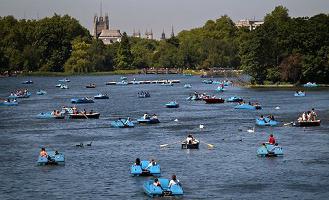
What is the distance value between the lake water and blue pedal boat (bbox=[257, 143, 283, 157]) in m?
0.76

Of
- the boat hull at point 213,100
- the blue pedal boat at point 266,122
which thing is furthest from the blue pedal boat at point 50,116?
the boat hull at point 213,100

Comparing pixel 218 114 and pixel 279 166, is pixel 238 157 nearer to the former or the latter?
pixel 279 166

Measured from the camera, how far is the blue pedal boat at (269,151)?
71312 millimetres

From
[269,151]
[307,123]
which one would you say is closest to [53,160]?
[269,151]

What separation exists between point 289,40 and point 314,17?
818 inches

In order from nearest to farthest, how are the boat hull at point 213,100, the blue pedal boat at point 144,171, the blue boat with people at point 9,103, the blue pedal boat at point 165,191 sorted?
the blue pedal boat at point 165,191
the blue pedal boat at point 144,171
the boat hull at point 213,100
the blue boat with people at point 9,103

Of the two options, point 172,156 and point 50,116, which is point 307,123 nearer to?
point 172,156

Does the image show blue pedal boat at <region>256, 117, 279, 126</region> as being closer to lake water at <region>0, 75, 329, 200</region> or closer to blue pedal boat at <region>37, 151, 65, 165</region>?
lake water at <region>0, 75, 329, 200</region>

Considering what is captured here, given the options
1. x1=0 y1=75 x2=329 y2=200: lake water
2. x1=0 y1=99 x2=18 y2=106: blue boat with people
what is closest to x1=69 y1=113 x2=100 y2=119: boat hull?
x1=0 y1=75 x2=329 y2=200: lake water

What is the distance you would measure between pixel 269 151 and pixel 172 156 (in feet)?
28.7

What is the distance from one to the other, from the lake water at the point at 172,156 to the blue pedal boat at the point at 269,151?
2.50ft

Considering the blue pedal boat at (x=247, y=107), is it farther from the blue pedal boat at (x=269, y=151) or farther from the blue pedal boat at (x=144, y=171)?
the blue pedal boat at (x=144, y=171)

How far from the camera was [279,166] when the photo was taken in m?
66.6

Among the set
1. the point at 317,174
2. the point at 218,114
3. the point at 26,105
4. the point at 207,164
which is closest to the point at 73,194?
the point at 207,164
